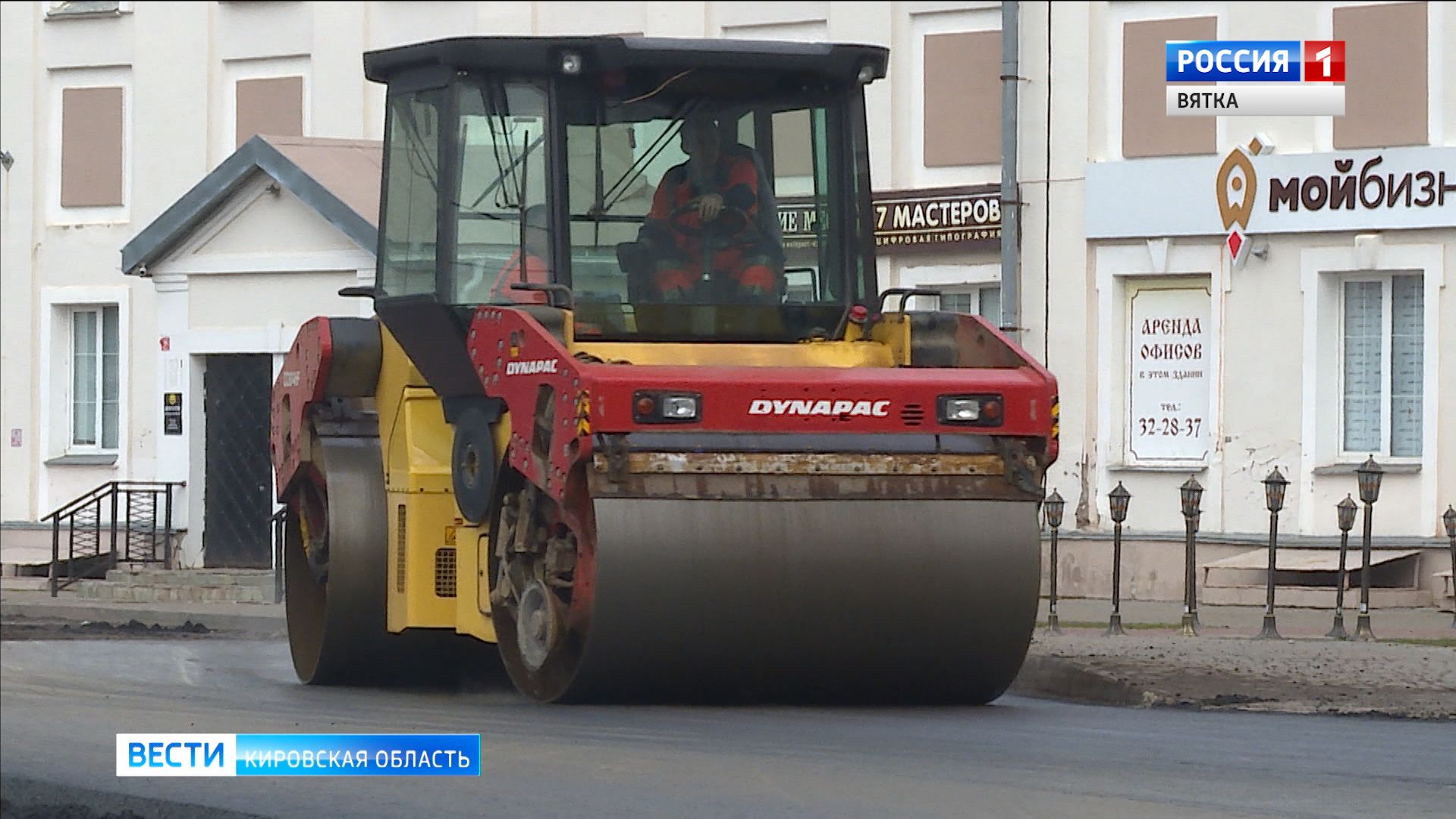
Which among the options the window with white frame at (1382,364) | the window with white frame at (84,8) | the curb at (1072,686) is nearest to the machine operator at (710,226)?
the curb at (1072,686)

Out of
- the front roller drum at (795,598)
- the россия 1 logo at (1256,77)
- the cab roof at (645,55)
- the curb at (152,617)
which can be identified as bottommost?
the curb at (152,617)

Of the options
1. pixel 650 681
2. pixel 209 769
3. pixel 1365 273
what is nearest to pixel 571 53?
pixel 650 681

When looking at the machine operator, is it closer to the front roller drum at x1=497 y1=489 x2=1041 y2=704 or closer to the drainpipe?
the front roller drum at x1=497 y1=489 x2=1041 y2=704

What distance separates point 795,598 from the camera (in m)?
12.0

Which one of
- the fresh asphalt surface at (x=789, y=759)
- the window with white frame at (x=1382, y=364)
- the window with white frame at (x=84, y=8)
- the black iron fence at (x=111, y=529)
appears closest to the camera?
the fresh asphalt surface at (x=789, y=759)

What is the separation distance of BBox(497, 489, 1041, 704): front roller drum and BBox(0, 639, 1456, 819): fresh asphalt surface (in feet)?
0.65

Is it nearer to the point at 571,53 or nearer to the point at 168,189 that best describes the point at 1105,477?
the point at 168,189

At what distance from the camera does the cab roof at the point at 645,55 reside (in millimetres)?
13562

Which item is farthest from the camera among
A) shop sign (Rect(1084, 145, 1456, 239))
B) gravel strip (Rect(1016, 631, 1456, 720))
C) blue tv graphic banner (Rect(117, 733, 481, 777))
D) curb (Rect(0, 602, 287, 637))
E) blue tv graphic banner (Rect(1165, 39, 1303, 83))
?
blue tv graphic banner (Rect(1165, 39, 1303, 83))

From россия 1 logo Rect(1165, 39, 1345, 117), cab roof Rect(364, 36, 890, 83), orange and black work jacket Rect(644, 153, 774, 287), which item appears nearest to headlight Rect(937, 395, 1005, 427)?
orange and black work jacket Rect(644, 153, 774, 287)

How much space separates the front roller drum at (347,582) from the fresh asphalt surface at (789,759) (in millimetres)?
416

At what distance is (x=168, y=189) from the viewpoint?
3506 centimetres

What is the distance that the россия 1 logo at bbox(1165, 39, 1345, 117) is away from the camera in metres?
26.3

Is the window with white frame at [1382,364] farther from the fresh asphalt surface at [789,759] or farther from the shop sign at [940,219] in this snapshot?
the fresh asphalt surface at [789,759]
